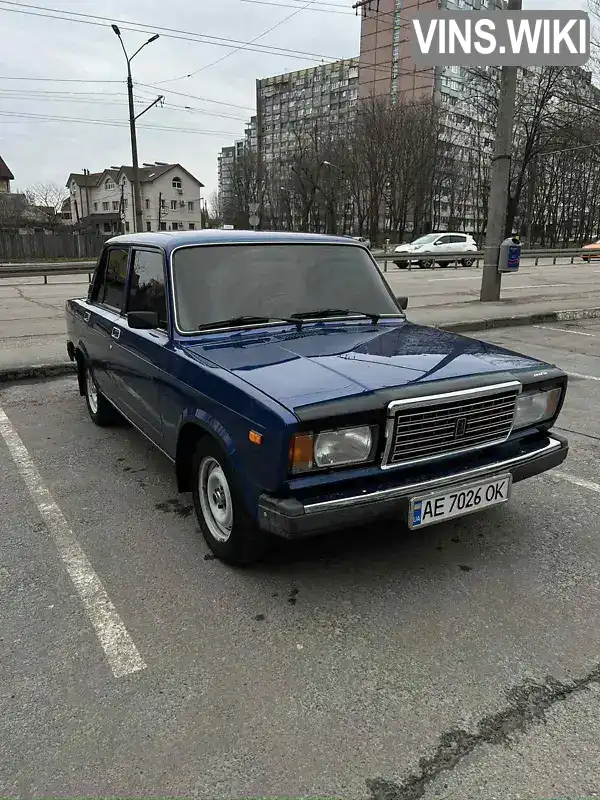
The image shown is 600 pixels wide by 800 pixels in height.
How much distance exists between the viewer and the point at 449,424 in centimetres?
297

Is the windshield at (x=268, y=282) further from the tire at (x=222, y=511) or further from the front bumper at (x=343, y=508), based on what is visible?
the front bumper at (x=343, y=508)

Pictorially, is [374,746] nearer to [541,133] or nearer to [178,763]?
[178,763]

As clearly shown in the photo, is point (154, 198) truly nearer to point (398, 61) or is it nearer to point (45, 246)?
point (398, 61)

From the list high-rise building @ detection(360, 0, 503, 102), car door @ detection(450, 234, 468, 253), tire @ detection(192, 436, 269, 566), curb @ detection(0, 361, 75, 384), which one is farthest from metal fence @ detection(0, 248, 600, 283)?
high-rise building @ detection(360, 0, 503, 102)

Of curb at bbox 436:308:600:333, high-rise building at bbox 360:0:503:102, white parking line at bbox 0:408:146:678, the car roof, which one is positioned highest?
high-rise building at bbox 360:0:503:102

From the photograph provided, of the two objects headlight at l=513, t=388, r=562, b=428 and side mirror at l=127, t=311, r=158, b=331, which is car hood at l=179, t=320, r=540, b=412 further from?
side mirror at l=127, t=311, r=158, b=331

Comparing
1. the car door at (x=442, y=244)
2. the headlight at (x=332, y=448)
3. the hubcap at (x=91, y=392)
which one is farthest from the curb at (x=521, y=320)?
the car door at (x=442, y=244)

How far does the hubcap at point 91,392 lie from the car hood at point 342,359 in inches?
94.6

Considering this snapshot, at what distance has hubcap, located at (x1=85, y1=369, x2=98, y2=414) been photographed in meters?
5.60

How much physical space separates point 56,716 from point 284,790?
92 centimetres

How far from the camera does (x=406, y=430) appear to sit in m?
2.83

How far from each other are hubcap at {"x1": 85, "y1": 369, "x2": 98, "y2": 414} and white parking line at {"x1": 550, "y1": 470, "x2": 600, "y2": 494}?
403cm

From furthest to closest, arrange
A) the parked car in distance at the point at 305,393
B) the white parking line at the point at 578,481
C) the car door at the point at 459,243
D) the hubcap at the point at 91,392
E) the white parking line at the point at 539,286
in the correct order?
the car door at the point at 459,243
the white parking line at the point at 539,286
the hubcap at the point at 91,392
the white parking line at the point at 578,481
the parked car in distance at the point at 305,393

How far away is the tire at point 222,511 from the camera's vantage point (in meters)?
2.99
